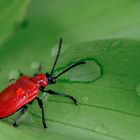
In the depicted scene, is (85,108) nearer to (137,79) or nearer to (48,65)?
(137,79)

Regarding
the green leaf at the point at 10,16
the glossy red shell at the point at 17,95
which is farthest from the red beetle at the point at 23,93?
the green leaf at the point at 10,16

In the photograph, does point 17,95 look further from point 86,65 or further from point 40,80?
point 86,65

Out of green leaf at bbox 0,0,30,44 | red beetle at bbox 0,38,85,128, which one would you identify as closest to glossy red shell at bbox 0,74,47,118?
red beetle at bbox 0,38,85,128

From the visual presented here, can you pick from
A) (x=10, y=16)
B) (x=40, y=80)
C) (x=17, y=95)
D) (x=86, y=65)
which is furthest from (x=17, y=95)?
(x=10, y=16)

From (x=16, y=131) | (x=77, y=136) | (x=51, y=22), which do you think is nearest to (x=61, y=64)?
(x=77, y=136)

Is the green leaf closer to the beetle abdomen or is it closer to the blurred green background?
the blurred green background

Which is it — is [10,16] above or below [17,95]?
above

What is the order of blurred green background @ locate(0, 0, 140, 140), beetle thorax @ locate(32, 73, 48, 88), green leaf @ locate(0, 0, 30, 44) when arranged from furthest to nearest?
green leaf @ locate(0, 0, 30, 44) → beetle thorax @ locate(32, 73, 48, 88) → blurred green background @ locate(0, 0, 140, 140)
